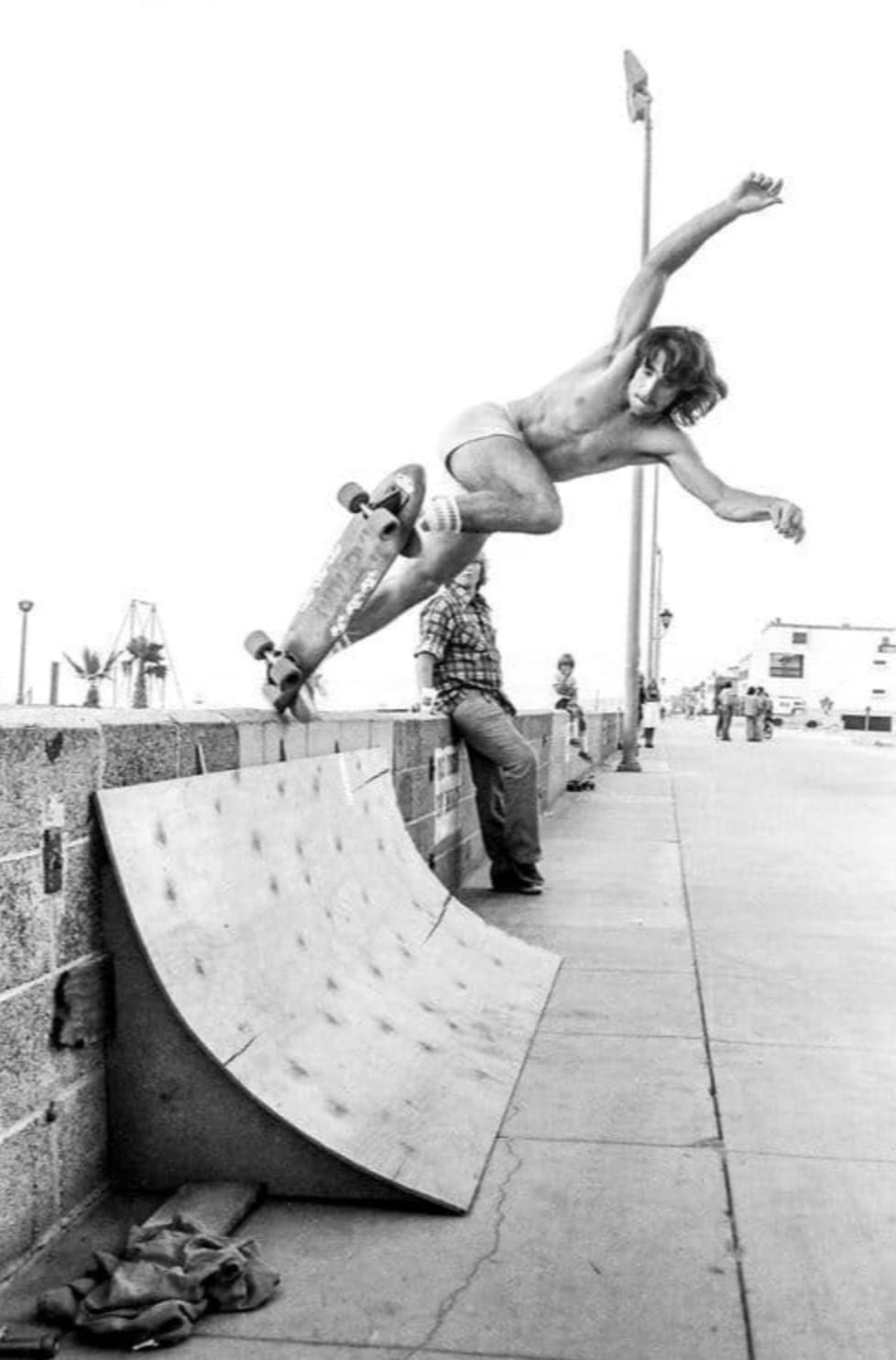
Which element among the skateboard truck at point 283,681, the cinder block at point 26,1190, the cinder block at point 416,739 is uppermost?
the skateboard truck at point 283,681

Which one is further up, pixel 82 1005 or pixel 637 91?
pixel 637 91

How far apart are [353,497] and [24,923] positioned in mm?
2635

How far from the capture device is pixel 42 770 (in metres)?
2.46

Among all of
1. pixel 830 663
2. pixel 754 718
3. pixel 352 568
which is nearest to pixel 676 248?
pixel 352 568

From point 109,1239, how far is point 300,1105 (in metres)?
0.49

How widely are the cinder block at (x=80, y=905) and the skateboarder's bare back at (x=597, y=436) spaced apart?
244 cm

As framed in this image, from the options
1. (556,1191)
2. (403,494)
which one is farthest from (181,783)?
(403,494)

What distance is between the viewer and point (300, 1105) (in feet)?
9.31

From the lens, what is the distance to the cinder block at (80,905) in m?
2.58

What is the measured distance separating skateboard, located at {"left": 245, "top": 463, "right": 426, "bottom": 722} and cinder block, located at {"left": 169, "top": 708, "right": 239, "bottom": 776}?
100 cm

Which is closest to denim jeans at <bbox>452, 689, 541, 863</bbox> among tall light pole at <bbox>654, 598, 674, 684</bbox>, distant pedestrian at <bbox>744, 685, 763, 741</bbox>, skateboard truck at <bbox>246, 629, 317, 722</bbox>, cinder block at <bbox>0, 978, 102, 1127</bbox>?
skateboard truck at <bbox>246, 629, 317, 722</bbox>

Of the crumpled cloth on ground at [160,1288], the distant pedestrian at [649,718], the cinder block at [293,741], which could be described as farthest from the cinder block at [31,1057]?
the distant pedestrian at [649,718]

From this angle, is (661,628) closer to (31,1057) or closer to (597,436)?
(597,436)

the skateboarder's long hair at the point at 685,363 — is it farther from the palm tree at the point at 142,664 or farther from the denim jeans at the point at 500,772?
the palm tree at the point at 142,664
